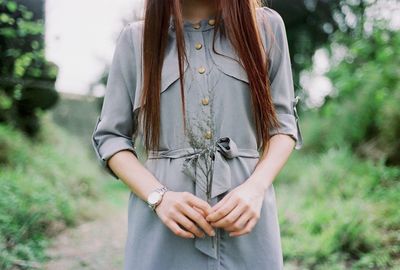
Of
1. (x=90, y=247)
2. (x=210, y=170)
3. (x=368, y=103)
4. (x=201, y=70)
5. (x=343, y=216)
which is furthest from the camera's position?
(x=368, y=103)

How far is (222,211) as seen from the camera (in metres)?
1.24

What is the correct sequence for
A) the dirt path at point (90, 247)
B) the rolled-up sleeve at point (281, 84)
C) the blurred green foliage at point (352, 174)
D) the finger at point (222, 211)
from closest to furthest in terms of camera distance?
the finger at point (222, 211) < the rolled-up sleeve at point (281, 84) < the blurred green foliage at point (352, 174) < the dirt path at point (90, 247)

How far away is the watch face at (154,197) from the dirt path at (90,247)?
3384 millimetres

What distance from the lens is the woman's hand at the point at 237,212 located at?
1.24 m

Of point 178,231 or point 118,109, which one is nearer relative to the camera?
point 178,231

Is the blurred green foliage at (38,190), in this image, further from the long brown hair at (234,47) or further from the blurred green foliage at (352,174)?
the long brown hair at (234,47)

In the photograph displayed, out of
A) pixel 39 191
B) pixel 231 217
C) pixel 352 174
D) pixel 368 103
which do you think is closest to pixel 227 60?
pixel 231 217

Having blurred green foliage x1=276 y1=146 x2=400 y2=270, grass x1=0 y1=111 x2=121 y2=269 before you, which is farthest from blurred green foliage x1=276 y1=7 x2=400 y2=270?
grass x1=0 y1=111 x2=121 y2=269

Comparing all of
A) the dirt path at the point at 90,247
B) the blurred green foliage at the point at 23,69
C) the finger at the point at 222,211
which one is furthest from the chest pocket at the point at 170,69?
the dirt path at the point at 90,247

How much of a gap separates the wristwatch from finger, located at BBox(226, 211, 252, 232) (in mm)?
194

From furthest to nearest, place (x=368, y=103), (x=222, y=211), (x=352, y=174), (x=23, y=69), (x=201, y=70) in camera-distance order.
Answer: (x=368, y=103) < (x=352, y=174) < (x=23, y=69) < (x=201, y=70) < (x=222, y=211)

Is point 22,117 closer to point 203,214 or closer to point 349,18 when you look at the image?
point 203,214

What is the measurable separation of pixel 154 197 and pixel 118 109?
0.97 ft

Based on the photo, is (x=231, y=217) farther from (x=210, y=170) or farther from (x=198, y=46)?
(x=198, y=46)
